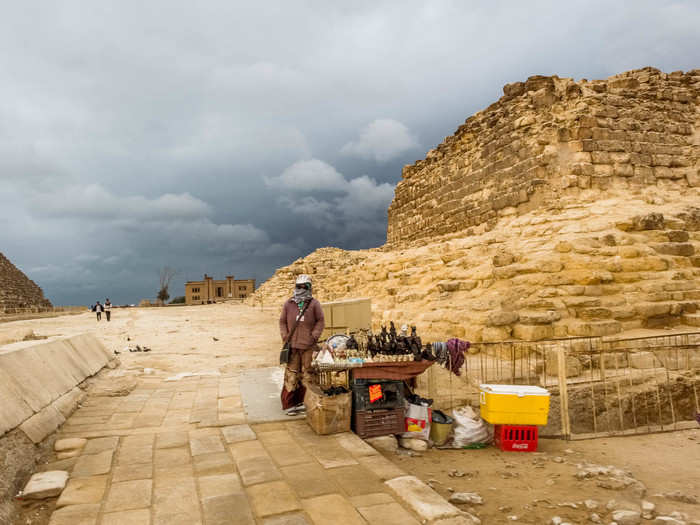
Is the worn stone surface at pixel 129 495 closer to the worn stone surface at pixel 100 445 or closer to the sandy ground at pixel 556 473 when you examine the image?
the worn stone surface at pixel 100 445

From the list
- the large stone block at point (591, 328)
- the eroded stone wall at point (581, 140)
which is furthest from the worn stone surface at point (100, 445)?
the eroded stone wall at point (581, 140)

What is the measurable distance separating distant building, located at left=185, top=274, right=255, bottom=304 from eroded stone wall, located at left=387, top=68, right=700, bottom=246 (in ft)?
168

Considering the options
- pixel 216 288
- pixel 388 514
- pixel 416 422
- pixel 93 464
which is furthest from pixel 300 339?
pixel 216 288

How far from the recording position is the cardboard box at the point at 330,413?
4512 mm

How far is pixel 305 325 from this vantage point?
5234 mm

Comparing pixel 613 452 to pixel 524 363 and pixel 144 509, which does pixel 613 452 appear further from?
pixel 144 509

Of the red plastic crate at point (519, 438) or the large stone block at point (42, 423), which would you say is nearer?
the large stone block at point (42, 423)

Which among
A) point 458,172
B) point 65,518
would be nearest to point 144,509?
point 65,518

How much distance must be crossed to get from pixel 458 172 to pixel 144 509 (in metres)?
15.6

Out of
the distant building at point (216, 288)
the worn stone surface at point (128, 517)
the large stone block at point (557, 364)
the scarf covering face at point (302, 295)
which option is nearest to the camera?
the worn stone surface at point (128, 517)

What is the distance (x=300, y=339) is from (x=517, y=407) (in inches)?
103

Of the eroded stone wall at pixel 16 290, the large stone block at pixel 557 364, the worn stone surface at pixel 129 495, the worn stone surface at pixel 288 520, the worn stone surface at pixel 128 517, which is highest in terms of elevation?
the eroded stone wall at pixel 16 290

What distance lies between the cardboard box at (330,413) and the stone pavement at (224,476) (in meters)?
0.12

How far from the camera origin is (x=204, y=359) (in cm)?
937
